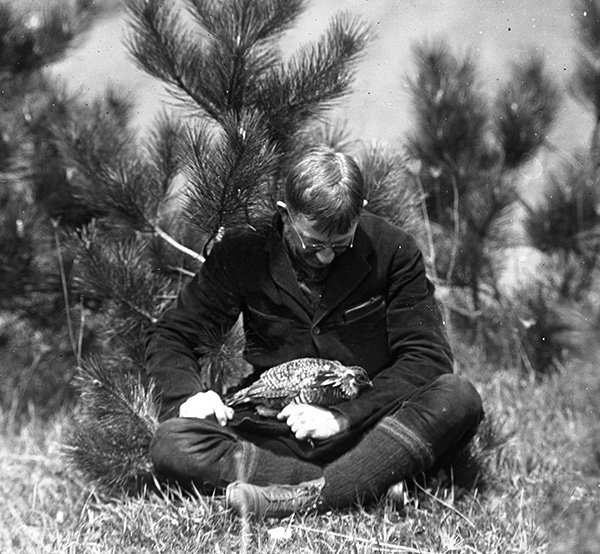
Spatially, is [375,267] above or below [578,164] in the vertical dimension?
above

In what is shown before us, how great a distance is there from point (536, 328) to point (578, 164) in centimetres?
71

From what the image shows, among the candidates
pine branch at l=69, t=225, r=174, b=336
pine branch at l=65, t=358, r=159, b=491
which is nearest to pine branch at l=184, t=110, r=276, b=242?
pine branch at l=69, t=225, r=174, b=336

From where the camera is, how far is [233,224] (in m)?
2.43

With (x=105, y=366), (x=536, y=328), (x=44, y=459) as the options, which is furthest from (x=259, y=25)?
(x=536, y=328)

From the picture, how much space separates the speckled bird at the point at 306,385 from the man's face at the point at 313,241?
0.25m

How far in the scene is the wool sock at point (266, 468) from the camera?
7.51 ft

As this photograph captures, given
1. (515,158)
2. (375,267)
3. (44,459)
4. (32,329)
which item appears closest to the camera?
(375,267)

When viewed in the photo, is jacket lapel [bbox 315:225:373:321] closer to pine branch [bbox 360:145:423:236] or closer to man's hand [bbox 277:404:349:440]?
man's hand [bbox 277:404:349:440]

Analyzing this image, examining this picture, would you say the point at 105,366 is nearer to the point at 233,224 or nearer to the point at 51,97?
the point at 233,224

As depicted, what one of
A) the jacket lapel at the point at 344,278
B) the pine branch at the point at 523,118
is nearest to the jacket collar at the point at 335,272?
the jacket lapel at the point at 344,278

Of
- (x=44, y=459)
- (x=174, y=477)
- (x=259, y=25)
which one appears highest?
(x=259, y=25)

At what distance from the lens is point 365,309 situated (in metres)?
2.40

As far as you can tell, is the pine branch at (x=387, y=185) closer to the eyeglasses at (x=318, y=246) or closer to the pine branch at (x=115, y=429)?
the eyeglasses at (x=318, y=246)

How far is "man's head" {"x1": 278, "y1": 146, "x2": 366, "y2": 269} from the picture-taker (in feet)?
7.17
